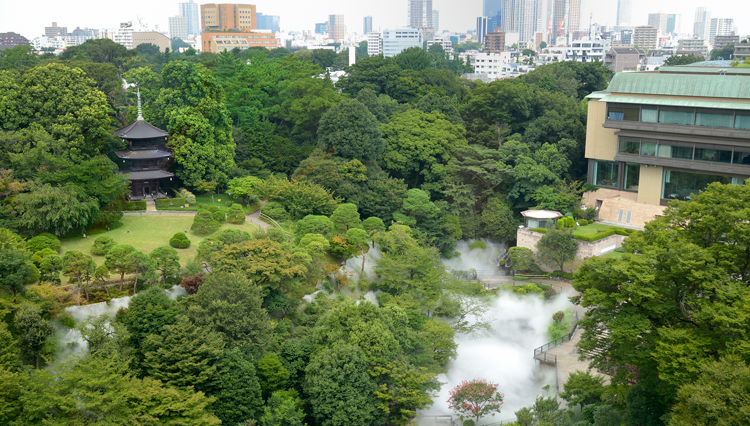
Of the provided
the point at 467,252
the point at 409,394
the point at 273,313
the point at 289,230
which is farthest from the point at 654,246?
the point at 467,252

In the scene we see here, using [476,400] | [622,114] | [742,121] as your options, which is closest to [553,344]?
[476,400]

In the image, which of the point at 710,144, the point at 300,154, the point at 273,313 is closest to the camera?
the point at 273,313

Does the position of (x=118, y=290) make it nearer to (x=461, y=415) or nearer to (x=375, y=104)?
(x=461, y=415)

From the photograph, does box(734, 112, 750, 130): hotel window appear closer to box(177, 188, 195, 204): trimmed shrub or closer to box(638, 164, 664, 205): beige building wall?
box(638, 164, 664, 205): beige building wall

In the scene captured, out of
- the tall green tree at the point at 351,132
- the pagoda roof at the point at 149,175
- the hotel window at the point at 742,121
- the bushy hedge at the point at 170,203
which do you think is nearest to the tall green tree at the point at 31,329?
the bushy hedge at the point at 170,203

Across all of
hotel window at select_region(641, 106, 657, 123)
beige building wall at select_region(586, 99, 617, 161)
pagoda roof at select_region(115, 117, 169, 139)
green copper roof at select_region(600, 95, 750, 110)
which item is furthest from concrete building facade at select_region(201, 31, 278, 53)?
hotel window at select_region(641, 106, 657, 123)

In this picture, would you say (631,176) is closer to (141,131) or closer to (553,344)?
(553,344)

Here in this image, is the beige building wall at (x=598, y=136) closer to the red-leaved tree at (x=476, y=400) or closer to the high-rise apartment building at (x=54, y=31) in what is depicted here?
the red-leaved tree at (x=476, y=400)
